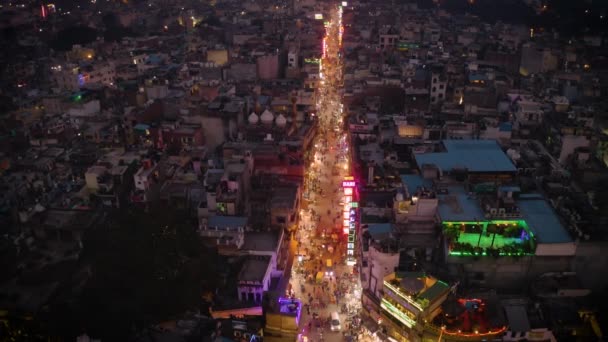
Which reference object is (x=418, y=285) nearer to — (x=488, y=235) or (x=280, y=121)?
(x=488, y=235)

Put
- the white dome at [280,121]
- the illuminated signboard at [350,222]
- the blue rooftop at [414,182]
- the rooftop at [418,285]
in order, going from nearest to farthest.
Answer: the rooftop at [418,285]
the illuminated signboard at [350,222]
the blue rooftop at [414,182]
the white dome at [280,121]

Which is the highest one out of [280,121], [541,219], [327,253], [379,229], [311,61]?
[311,61]

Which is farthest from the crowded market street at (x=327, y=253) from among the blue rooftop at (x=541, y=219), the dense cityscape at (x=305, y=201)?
the blue rooftop at (x=541, y=219)

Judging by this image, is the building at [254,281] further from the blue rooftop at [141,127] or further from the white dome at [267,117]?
the blue rooftop at [141,127]

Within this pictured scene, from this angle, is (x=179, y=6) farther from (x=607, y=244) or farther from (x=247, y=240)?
(x=607, y=244)

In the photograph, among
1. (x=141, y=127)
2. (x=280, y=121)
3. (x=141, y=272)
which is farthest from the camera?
(x=280, y=121)

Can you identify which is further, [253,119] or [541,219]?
[253,119]

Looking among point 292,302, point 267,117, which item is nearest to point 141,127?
point 267,117
